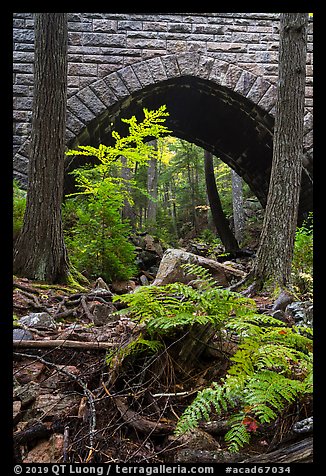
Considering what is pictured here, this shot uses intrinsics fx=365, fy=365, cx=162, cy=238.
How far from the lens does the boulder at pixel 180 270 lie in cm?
500

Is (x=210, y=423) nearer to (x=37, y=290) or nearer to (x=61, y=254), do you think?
(x=37, y=290)

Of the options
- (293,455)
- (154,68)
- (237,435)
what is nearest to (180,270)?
(237,435)

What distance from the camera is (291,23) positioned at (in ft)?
17.0

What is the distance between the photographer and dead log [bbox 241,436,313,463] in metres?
1.32

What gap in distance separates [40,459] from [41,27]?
5401 mm

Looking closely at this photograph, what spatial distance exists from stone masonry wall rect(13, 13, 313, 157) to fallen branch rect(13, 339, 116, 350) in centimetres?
624

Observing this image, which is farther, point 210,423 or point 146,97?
point 146,97

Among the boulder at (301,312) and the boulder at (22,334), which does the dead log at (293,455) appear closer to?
the boulder at (22,334)

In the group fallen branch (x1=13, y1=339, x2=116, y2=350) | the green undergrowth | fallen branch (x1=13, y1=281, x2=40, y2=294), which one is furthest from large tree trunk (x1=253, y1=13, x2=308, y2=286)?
fallen branch (x1=13, y1=339, x2=116, y2=350)

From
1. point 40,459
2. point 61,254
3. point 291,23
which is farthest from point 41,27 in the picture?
point 40,459

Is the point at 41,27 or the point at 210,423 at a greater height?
the point at 41,27

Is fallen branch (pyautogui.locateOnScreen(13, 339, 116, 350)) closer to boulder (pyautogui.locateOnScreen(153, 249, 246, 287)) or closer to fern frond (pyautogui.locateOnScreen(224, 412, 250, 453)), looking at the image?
fern frond (pyautogui.locateOnScreen(224, 412, 250, 453))
